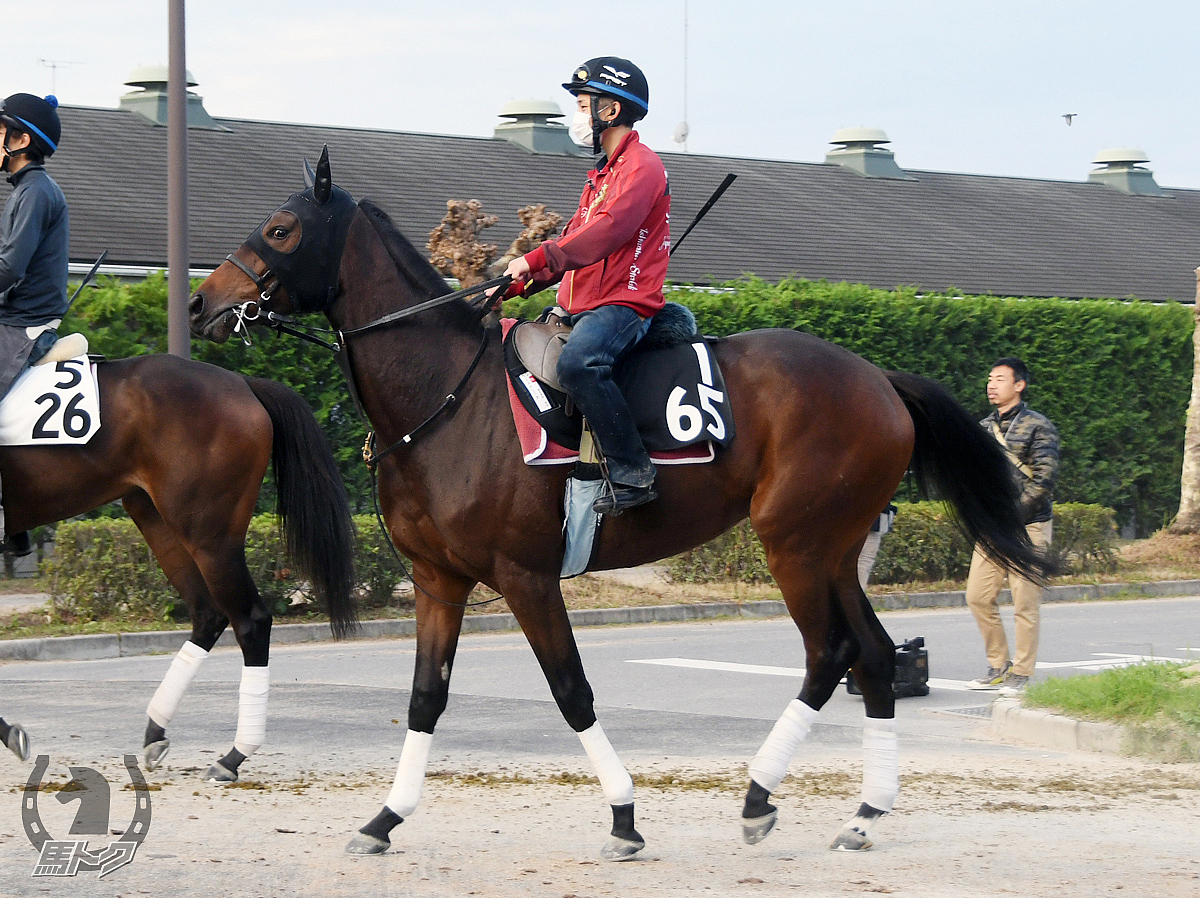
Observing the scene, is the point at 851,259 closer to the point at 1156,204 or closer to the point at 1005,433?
the point at 1156,204

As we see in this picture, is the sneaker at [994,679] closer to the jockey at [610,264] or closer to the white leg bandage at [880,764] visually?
the white leg bandage at [880,764]

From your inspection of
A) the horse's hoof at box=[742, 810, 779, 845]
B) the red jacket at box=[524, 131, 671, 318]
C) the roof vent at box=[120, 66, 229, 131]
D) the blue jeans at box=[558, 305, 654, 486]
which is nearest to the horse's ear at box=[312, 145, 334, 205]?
the red jacket at box=[524, 131, 671, 318]

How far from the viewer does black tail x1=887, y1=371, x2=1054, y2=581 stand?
22.6 feet

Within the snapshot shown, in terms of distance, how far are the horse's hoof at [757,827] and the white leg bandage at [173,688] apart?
3087mm

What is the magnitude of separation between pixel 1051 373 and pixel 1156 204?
55.9 ft

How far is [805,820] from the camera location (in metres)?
6.51

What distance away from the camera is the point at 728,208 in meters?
28.6

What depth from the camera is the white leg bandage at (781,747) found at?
6.11m

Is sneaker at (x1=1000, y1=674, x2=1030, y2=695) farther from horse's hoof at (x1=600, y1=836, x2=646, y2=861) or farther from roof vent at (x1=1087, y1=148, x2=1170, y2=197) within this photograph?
roof vent at (x1=1087, y1=148, x2=1170, y2=197)

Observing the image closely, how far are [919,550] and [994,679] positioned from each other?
673 centimetres

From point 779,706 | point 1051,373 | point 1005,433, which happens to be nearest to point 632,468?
point 779,706

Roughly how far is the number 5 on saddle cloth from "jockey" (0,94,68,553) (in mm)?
2856

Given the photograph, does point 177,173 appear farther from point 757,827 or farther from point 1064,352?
point 1064,352

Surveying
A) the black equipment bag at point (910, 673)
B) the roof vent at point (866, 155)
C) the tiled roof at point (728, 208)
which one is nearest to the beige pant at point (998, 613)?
the black equipment bag at point (910, 673)
